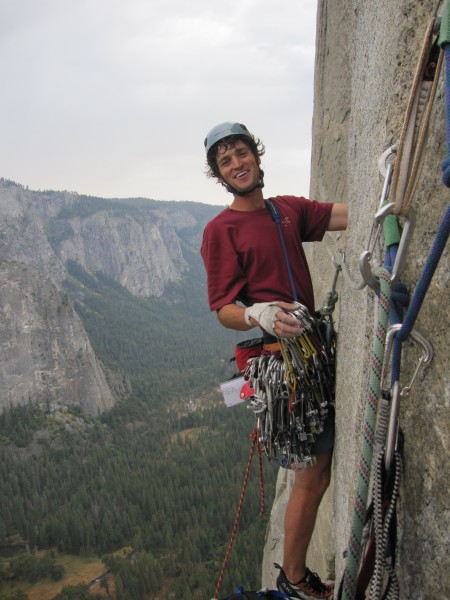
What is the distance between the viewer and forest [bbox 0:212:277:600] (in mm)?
40875

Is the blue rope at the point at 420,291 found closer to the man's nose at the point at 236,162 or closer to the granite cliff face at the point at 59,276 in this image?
the man's nose at the point at 236,162

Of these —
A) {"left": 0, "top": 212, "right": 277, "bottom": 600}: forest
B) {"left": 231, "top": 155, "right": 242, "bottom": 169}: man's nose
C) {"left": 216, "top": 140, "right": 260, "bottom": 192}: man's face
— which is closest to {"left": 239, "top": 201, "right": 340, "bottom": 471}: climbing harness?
{"left": 216, "top": 140, "right": 260, "bottom": 192}: man's face

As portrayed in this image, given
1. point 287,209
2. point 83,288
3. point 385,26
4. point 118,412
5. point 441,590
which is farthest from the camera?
point 83,288

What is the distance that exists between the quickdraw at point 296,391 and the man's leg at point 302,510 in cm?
12

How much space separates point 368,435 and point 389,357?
245 mm

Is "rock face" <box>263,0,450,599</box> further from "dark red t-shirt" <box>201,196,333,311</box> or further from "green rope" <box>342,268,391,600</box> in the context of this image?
"dark red t-shirt" <box>201,196,333,311</box>

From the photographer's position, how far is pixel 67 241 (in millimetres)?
172500

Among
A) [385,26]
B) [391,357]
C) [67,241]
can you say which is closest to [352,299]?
[391,357]

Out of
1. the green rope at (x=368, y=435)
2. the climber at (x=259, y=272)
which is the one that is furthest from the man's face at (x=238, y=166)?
the green rope at (x=368, y=435)

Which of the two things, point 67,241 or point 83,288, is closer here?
point 83,288

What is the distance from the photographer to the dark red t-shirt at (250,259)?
2797 mm

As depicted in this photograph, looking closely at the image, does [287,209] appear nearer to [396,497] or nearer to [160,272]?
[396,497]

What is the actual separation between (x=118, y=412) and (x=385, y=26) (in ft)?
298

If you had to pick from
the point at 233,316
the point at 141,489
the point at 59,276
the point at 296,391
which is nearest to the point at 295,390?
the point at 296,391
